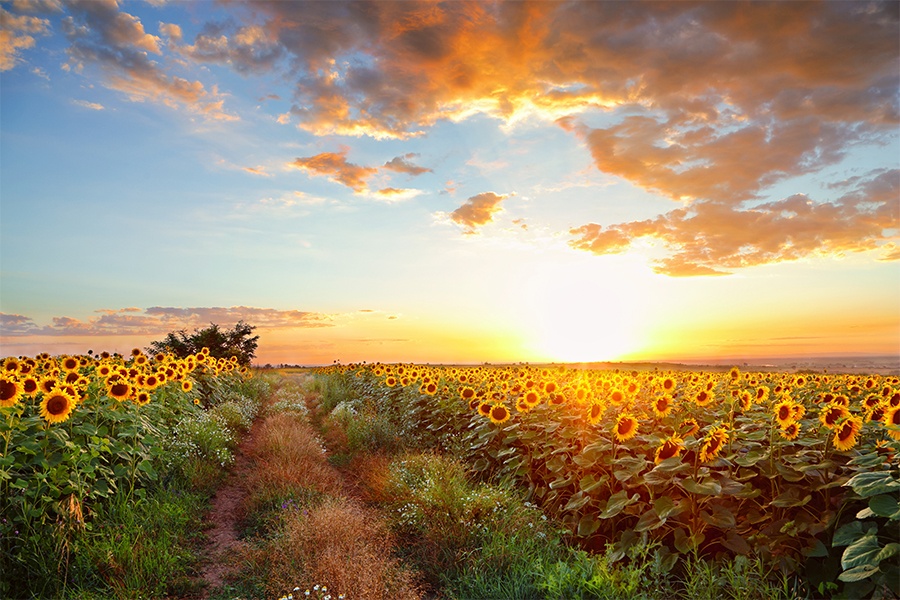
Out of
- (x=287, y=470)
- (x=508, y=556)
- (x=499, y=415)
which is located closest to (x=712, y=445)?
(x=508, y=556)

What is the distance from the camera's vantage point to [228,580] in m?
6.02

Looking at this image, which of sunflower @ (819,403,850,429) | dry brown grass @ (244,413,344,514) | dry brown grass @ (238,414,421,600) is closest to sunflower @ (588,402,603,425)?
sunflower @ (819,403,850,429)

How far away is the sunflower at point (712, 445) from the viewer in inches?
204

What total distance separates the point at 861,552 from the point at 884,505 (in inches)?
14.9

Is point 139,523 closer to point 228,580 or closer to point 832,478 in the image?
point 228,580

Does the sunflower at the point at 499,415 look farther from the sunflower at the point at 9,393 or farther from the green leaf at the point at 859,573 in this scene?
the sunflower at the point at 9,393

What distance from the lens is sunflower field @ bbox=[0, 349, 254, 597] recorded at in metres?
5.42

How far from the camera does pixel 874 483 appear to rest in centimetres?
406

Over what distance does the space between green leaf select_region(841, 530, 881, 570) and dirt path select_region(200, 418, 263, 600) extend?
5805 mm

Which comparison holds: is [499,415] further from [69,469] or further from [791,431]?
[69,469]

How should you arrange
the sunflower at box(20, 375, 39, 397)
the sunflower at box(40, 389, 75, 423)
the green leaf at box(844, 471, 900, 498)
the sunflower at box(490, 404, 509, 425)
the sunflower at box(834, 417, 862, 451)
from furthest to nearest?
the sunflower at box(490, 404, 509, 425), the sunflower at box(20, 375, 39, 397), the sunflower at box(40, 389, 75, 423), the sunflower at box(834, 417, 862, 451), the green leaf at box(844, 471, 900, 498)

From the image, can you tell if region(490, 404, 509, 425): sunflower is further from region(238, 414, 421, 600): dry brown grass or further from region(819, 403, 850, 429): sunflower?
region(819, 403, 850, 429): sunflower

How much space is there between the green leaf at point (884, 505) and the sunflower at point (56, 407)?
7.94 m

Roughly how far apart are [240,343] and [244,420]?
2414cm
